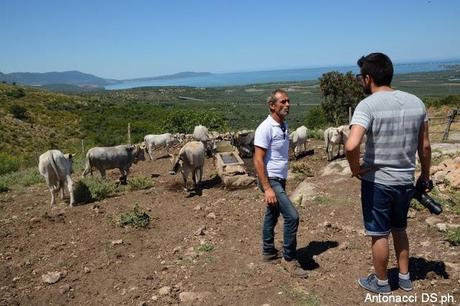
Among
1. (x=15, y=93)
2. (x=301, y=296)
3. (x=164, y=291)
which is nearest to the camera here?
(x=301, y=296)

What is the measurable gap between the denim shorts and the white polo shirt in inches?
44.1

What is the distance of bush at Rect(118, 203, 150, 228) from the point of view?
25.5 ft

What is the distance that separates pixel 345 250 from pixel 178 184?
22.3ft

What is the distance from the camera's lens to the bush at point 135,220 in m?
7.78

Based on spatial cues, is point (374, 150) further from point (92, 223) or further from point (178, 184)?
point (178, 184)

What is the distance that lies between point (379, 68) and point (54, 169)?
8.56 m

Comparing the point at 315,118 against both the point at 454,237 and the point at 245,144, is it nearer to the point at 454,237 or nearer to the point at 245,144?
the point at 245,144

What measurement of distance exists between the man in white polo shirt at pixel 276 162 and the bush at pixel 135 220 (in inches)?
138

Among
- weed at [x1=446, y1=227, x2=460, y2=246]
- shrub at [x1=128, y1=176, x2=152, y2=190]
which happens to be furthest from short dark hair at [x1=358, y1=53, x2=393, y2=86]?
shrub at [x1=128, y1=176, x2=152, y2=190]

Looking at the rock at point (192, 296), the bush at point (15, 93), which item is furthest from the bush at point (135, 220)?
the bush at point (15, 93)

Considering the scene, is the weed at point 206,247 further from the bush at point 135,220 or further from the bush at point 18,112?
the bush at point 18,112

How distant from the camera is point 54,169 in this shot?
1020cm

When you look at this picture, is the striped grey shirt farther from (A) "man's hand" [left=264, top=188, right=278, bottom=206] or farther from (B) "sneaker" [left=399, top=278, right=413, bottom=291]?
(A) "man's hand" [left=264, top=188, right=278, bottom=206]

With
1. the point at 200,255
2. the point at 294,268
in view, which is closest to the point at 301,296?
the point at 294,268
